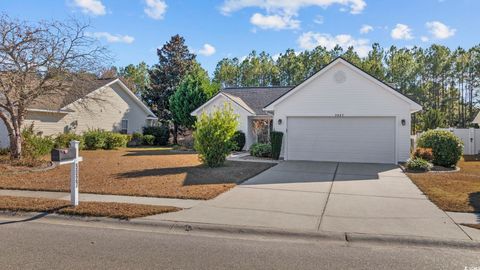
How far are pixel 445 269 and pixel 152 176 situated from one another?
31.6 feet

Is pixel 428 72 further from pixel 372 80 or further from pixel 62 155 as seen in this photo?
pixel 62 155

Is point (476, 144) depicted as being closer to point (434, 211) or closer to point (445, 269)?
point (434, 211)

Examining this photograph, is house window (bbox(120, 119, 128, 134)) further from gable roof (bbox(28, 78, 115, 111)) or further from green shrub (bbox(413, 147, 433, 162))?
green shrub (bbox(413, 147, 433, 162))

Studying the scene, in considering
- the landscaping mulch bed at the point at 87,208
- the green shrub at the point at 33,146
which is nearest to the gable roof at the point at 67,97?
the green shrub at the point at 33,146

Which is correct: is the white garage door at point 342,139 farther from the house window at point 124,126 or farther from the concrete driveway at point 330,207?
the house window at point 124,126

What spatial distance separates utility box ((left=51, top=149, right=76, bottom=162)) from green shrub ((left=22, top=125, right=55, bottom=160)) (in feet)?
29.4

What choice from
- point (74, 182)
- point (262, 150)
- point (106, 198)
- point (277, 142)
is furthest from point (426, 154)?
point (74, 182)

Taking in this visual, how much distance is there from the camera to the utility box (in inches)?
300

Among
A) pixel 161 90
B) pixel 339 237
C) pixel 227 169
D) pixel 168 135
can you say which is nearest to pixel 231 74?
pixel 161 90

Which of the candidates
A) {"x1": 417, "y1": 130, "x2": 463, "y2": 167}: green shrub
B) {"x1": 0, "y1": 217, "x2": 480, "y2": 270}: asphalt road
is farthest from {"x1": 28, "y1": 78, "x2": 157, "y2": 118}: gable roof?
{"x1": 417, "y1": 130, "x2": 463, "y2": 167}: green shrub

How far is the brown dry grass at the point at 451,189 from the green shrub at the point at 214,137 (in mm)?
7048

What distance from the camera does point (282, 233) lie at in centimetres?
633

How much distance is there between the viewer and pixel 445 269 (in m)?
4.77

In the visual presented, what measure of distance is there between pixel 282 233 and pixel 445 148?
12607 mm
